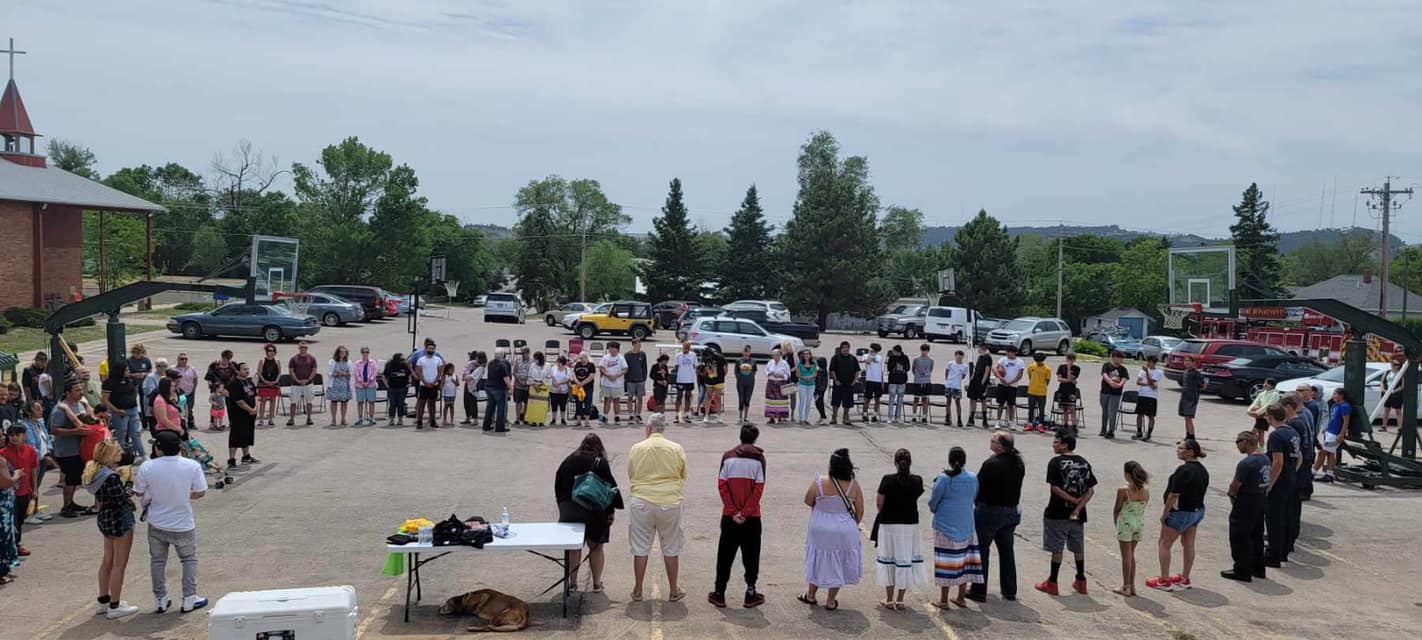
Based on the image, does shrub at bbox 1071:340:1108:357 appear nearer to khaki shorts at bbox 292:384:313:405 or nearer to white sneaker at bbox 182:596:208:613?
khaki shorts at bbox 292:384:313:405

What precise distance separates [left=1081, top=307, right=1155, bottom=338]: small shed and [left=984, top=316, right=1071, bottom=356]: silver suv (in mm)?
23882

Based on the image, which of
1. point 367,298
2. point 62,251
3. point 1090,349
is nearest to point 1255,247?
point 1090,349

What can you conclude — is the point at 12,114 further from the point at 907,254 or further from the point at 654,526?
the point at 907,254

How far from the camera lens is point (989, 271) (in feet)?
200

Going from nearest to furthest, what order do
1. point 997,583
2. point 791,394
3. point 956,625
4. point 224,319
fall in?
point 956,625 → point 997,583 → point 791,394 → point 224,319

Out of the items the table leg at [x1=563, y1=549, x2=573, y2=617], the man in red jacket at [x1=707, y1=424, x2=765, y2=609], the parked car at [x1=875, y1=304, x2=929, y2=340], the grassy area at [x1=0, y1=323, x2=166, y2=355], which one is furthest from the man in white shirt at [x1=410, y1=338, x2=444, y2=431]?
the parked car at [x1=875, y1=304, x2=929, y2=340]

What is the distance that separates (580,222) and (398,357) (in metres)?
69.9

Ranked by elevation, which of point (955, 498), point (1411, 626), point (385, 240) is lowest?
point (1411, 626)

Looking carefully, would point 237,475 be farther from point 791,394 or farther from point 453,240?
point 453,240

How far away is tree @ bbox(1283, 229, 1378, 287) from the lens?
365 feet

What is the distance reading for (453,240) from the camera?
84.0 m

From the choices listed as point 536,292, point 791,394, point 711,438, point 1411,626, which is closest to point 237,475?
point 711,438

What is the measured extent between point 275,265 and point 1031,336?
28120 millimetres

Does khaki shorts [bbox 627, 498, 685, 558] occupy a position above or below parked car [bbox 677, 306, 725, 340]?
below
